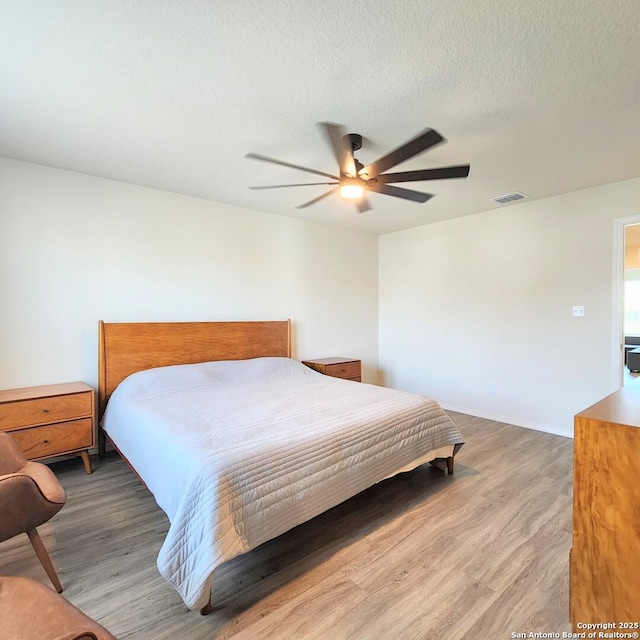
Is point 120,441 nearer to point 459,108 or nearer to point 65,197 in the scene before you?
point 65,197

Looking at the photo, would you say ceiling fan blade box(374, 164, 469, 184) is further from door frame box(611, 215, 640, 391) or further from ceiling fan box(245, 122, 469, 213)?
door frame box(611, 215, 640, 391)

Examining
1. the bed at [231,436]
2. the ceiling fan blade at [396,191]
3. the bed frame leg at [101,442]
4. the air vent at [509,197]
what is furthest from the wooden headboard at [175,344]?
the air vent at [509,197]

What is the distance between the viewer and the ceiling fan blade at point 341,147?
6.43 ft

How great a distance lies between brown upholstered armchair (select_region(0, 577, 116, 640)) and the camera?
2.93 ft

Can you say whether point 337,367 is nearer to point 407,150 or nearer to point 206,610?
point 407,150

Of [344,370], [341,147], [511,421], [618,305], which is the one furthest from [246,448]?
[618,305]

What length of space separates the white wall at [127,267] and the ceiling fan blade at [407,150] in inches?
85.4

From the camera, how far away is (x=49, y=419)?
2635 millimetres

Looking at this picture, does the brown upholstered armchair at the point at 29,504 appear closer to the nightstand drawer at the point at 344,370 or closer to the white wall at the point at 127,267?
the white wall at the point at 127,267

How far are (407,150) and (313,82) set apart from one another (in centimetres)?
64

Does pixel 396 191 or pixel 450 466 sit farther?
pixel 450 466

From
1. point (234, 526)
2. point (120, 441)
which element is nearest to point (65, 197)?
point (120, 441)

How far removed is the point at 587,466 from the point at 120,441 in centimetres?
280

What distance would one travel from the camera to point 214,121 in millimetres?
2289
